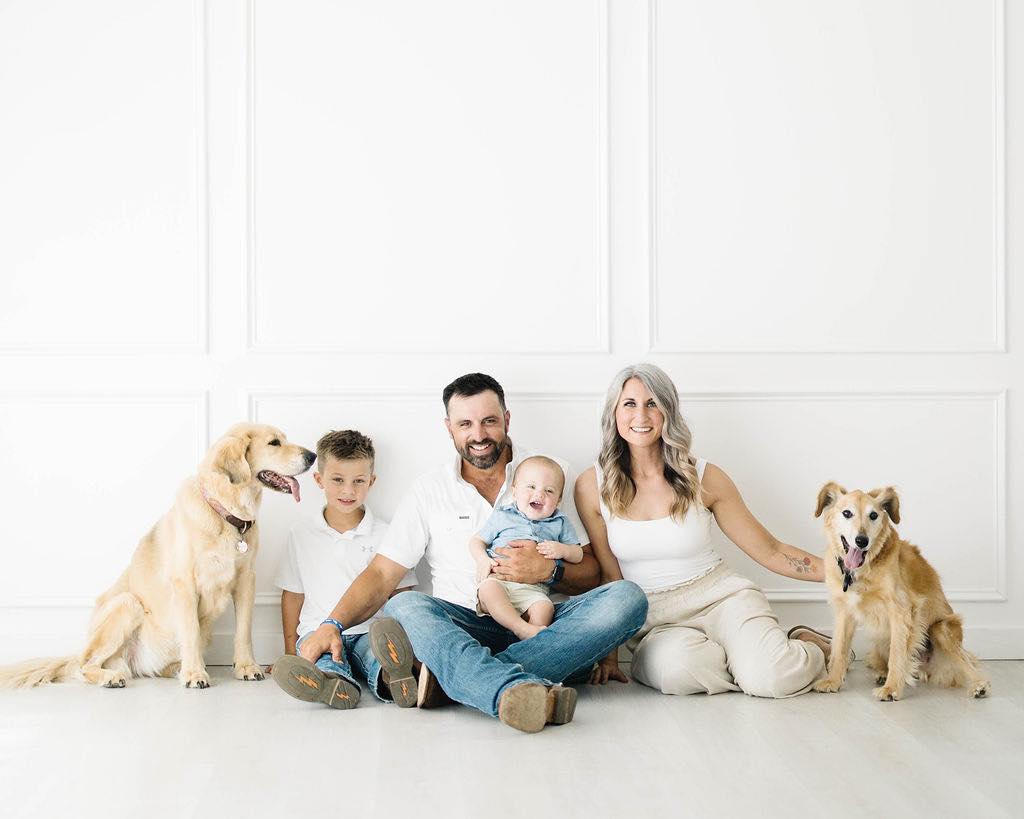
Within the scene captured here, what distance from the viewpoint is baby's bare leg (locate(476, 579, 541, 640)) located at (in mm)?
2777

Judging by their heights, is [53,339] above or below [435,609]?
above

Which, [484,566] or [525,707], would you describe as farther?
[484,566]

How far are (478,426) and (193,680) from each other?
122cm

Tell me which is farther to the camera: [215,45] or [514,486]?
[215,45]

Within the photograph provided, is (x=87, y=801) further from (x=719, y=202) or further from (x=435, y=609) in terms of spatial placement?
(x=719, y=202)

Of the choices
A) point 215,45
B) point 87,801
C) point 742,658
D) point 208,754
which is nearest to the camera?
point 87,801

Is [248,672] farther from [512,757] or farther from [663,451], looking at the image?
[663,451]

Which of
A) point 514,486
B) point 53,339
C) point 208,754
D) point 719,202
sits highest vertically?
point 719,202

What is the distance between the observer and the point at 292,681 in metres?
2.67

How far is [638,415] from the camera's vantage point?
3.07 meters

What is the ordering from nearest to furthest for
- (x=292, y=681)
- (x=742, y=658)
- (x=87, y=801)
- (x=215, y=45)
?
1. (x=87, y=801)
2. (x=292, y=681)
3. (x=742, y=658)
4. (x=215, y=45)

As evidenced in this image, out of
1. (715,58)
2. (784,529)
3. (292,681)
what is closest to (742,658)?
(784,529)

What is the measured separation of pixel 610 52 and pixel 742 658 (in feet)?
7.09

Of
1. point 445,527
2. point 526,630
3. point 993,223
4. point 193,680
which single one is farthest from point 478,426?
point 993,223
